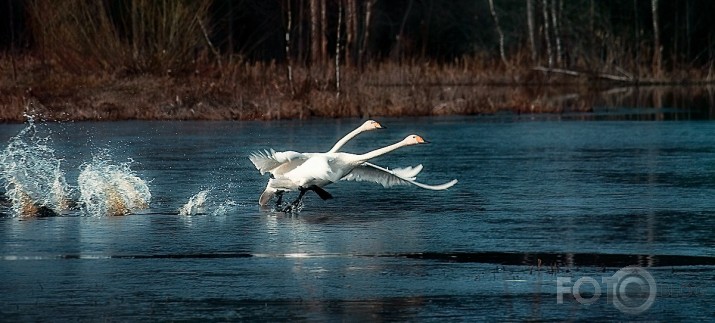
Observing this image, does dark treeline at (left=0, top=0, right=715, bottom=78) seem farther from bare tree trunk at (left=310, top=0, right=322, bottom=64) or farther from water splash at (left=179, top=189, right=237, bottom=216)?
water splash at (left=179, top=189, right=237, bottom=216)

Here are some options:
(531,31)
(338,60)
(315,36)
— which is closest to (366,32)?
(315,36)

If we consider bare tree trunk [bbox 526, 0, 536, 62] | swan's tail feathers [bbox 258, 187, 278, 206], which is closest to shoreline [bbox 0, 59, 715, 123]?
bare tree trunk [bbox 526, 0, 536, 62]

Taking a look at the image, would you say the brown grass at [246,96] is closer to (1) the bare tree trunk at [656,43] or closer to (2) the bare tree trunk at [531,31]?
(1) the bare tree trunk at [656,43]

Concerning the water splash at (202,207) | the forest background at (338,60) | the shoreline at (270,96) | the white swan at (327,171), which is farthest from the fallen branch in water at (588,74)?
the water splash at (202,207)

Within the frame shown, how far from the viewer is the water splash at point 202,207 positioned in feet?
44.1

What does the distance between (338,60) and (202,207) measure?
2092 cm

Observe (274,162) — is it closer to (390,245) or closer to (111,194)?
(111,194)

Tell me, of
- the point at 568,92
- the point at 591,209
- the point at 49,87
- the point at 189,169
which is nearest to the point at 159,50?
the point at 49,87

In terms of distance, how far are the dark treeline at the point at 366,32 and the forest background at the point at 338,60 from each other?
6 centimetres

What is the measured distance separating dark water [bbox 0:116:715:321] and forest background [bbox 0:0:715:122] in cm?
1016

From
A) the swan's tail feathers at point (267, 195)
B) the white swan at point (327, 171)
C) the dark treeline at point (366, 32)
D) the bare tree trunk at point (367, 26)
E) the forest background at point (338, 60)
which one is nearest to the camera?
the white swan at point (327, 171)

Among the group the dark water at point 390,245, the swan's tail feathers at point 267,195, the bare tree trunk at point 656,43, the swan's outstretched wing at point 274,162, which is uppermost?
the bare tree trunk at point 656,43

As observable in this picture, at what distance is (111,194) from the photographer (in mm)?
13672

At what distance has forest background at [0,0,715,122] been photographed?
99.6 ft
